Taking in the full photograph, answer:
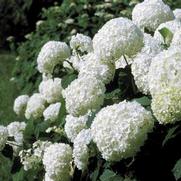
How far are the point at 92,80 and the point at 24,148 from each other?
1.12 m

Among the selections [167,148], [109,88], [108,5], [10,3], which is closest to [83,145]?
[109,88]

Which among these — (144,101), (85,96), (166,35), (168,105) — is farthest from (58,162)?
(168,105)

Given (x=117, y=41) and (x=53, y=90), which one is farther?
(x=53, y=90)

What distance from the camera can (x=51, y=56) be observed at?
3555mm

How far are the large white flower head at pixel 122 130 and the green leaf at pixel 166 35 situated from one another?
0.54 m

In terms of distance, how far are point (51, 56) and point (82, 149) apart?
2.45 feet

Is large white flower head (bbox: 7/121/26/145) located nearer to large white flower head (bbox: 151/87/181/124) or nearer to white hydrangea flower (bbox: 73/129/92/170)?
white hydrangea flower (bbox: 73/129/92/170)

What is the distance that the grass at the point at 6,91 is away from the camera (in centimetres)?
773

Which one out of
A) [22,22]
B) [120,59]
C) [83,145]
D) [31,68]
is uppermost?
[120,59]

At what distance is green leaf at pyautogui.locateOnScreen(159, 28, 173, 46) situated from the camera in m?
2.95

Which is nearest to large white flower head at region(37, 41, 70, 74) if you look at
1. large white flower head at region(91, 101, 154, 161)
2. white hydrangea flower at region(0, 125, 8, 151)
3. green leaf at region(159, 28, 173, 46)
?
white hydrangea flower at region(0, 125, 8, 151)

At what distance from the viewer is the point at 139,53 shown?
287cm

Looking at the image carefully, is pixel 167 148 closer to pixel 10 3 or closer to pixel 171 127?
pixel 171 127

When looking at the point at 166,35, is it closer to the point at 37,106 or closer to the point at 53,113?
the point at 53,113
